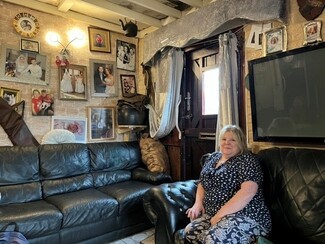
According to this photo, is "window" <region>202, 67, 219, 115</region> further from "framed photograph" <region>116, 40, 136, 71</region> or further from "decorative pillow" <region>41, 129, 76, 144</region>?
"decorative pillow" <region>41, 129, 76, 144</region>

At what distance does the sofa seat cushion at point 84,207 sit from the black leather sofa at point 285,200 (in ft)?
1.78

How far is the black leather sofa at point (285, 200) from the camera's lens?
1.62 metres

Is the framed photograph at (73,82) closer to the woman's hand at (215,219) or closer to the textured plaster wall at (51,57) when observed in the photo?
the textured plaster wall at (51,57)

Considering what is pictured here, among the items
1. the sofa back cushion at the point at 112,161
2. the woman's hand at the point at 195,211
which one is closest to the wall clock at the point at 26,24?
the sofa back cushion at the point at 112,161

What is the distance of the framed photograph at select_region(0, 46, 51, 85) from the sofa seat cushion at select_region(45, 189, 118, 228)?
1.51m

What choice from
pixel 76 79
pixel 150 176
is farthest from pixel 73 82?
pixel 150 176

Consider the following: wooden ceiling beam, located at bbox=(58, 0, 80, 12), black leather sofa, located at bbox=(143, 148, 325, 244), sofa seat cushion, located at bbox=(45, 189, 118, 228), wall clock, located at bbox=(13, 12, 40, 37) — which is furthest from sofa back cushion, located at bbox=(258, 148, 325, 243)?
wall clock, located at bbox=(13, 12, 40, 37)

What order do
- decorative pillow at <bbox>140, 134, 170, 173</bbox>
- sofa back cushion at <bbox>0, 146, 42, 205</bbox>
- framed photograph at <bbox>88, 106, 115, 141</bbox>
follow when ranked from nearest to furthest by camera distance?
1. sofa back cushion at <bbox>0, 146, 42, 205</bbox>
2. decorative pillow at <bbox>140, 134, 170, 173</bbox>
3. framed photograph at <bbox>88, 106, 115, 141</bbox>

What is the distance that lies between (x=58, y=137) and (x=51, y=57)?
1064 millimetres

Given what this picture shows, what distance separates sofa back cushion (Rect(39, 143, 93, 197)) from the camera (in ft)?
8.99

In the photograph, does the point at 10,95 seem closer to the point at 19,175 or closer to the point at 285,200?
the point at 19,175

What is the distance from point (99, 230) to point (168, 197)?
0.94 meters

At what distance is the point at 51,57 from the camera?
10.9 feet

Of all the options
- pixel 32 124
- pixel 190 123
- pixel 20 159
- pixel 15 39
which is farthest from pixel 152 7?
pixel 20 159
